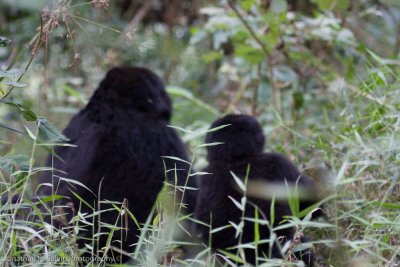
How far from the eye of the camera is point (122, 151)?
13.0 ft

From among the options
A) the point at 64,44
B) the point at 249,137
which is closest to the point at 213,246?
the point at 249,137

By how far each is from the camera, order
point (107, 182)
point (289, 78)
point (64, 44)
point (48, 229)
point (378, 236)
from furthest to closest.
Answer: point (64, 44), point (289, 78), point (107, 182), point (378, 236), point (48, 229)

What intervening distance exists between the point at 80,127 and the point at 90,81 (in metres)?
3.85

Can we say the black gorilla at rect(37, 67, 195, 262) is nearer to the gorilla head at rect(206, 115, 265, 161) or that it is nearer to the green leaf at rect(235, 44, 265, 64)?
the gorilla head at rect(206, 115, 265, 161)

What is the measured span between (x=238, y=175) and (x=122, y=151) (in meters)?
0.85

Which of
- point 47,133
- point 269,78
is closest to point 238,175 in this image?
point 47,133

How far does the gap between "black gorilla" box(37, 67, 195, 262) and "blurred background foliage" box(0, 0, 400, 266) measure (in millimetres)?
284

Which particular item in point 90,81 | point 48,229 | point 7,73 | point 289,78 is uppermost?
point 7,73

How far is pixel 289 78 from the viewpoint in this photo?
578cm

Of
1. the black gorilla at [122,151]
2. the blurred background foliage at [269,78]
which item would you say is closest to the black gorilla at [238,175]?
the blurred background foliage at [269,78]

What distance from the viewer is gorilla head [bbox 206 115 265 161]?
347 cm

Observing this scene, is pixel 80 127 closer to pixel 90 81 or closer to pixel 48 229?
pixel 48 229

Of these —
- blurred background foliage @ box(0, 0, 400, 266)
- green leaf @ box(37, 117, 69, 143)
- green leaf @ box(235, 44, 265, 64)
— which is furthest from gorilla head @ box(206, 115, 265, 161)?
green leaf @ box(235, 44, 265, 64)

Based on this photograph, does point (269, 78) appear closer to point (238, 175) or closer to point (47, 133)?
point (238, 175)
